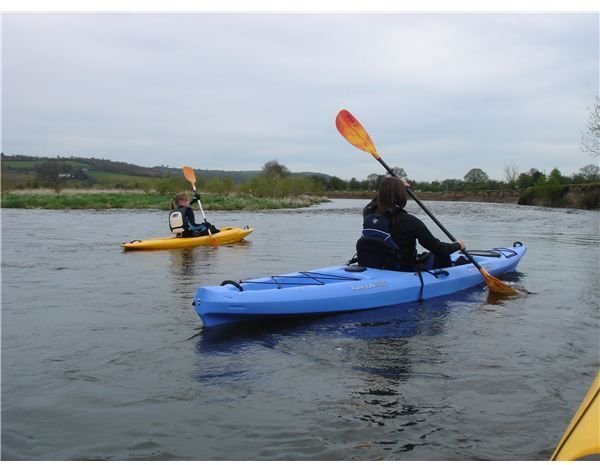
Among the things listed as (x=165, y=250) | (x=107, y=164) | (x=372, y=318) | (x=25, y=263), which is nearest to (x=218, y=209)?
(x=165, y=250)

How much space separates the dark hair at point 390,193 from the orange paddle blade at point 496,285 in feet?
5.93

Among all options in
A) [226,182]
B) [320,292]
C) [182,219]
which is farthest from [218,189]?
[320,292]

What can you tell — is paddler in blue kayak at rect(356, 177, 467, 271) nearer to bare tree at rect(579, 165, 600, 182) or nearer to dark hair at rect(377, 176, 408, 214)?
dark hair at rect(377, 176, 408, 214)

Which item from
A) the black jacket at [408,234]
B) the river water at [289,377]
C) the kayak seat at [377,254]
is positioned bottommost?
the river water at [289,377]

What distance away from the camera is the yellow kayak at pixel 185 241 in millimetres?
11703

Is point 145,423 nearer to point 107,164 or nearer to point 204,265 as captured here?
point 204,265

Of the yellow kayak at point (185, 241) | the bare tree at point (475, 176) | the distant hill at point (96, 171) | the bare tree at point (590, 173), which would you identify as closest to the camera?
the yellow kayak at point (185, 241)

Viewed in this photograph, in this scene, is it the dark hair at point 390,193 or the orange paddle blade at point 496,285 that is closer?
the dark hair at point 390,193

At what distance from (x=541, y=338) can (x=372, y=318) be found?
1.58 metres

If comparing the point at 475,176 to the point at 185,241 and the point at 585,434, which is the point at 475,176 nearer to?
the point at 185,241

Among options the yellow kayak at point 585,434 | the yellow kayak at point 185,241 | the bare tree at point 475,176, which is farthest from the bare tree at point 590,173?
the yellow kayak at point 585,434

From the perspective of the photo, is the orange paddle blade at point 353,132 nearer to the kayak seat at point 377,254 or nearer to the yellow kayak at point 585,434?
the kayak seat at point 377,254

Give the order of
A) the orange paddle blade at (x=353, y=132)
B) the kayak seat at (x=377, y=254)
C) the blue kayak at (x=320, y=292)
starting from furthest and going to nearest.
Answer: the orange paddle blade at (x=353, y=132), the kayak seat at (x=377, y=254), the blue kayak at (x=320, y=292)

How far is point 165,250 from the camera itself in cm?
1191
